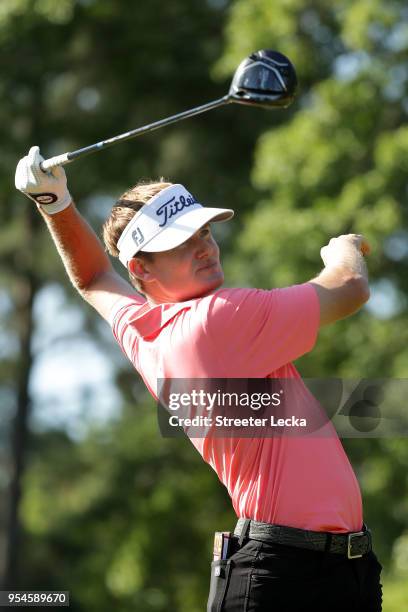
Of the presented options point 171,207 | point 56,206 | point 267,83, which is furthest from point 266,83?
point 56,206

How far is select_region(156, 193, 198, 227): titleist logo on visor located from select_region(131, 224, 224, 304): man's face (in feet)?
0.34

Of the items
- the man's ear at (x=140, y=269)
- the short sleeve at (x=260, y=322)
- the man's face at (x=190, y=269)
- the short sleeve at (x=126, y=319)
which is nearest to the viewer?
the short sleeve at (x=260, y=322)

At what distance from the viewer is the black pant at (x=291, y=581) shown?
130 inches

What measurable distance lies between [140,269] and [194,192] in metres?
14.5

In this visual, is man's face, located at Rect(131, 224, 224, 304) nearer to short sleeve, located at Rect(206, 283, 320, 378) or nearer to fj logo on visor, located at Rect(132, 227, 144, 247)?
fj logo on visor, located at Rect(132, 227, 144, 247)

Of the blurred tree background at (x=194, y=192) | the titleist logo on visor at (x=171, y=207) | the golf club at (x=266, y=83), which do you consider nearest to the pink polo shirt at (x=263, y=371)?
the titleist logo on visor at (x=171, y=207)

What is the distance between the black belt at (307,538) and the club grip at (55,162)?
1.42m

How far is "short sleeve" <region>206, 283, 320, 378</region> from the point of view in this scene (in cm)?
320

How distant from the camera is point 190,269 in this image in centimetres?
350

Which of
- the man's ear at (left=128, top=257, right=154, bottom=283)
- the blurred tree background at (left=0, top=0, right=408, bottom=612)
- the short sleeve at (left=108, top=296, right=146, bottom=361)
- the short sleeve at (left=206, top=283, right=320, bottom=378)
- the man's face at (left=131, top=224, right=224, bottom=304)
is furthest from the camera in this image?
the blurred tree background at (left=0, top=0, right=408, bottom=612)

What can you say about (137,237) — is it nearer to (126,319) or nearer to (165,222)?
(165,222)

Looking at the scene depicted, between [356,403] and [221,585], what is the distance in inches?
42.8

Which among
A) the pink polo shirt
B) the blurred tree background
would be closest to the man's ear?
the pink polo shirt

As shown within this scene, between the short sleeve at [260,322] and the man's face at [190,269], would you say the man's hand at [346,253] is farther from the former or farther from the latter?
the man's face at [190,269]
